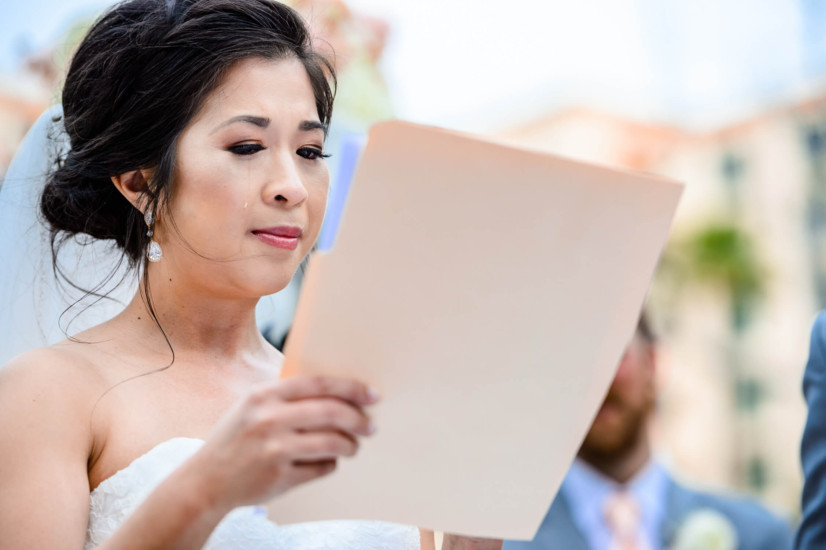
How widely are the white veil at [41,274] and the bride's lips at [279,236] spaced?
0.40 meters

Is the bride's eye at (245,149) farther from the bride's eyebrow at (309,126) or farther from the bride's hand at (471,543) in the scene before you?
the bride's hand at (471,543)

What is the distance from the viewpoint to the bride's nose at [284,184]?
1.21 m

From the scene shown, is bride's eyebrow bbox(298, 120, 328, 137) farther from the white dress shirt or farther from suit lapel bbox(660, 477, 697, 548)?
suit lapel bbox(660, 477, 697, 548)

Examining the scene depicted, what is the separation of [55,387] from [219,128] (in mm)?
395

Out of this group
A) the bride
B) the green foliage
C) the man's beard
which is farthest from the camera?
the green foliage

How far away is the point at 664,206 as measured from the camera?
98 centimetres

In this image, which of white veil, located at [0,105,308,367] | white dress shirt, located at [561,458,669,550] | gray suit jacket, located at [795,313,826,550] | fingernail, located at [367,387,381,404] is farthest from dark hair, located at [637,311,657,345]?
fingernail, located at [367,387,381,404]

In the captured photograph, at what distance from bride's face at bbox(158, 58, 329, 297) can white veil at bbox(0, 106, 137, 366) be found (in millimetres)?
330

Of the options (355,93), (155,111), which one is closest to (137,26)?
(155,111)

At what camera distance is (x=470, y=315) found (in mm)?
919

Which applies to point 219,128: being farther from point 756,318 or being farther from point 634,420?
point 756,318

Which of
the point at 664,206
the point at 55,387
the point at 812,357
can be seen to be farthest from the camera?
the point at 812,357

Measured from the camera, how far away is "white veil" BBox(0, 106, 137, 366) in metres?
1.53

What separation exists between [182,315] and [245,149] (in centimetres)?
28
